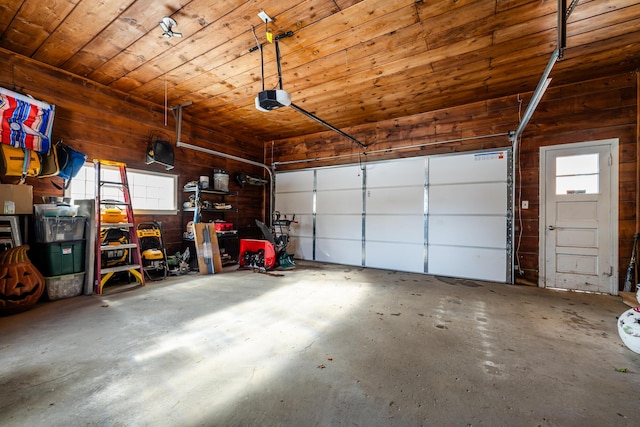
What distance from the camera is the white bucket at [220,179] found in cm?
553

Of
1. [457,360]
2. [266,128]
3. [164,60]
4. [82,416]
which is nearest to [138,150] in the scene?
[164,60]

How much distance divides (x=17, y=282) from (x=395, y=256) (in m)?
5.34

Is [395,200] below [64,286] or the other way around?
the other way around

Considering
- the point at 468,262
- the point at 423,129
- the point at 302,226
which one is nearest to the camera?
the point at 468,262

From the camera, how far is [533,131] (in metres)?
4.17

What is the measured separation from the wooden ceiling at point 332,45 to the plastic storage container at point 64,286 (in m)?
A: 2.80

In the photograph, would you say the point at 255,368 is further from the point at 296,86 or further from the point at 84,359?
the point at 296,86

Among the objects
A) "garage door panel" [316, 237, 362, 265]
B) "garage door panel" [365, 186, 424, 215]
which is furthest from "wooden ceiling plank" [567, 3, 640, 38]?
"garage door panel" [316, 237, 362, 265]

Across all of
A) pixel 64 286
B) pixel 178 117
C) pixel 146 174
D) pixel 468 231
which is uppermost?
pixel 178 117

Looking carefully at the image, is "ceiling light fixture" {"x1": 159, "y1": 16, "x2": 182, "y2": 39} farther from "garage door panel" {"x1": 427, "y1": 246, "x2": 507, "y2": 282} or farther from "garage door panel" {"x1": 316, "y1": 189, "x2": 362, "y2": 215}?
"garage door panel" {"x1": 427, "y1": 246, "x2": 507, "y2": 282}

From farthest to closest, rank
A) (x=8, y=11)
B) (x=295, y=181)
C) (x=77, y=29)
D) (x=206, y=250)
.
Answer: (x=295, y=181), (x=206, y=250), (x=77, y=29), (x=8, y=11)

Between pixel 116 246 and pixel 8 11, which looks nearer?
pixel 8 11

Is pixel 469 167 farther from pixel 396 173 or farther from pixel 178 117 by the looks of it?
pixel 178 117

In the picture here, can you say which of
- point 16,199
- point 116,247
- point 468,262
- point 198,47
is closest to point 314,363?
point 116,247
